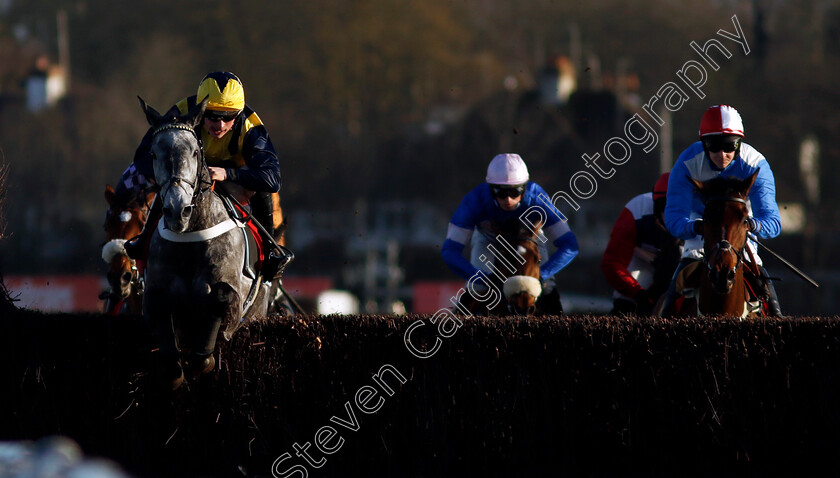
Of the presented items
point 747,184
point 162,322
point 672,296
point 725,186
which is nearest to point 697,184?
point 725,186

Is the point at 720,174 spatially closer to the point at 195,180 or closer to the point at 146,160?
the point at 195,180

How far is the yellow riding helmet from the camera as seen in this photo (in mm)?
6758

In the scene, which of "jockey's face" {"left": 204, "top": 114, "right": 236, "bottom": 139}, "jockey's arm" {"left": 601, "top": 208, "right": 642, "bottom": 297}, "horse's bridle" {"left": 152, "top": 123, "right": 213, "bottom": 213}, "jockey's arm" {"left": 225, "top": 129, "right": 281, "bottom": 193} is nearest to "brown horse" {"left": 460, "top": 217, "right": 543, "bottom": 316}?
"jockey's arm" {"left": 601, "top": 208, "right": 642, "bottom": 297}

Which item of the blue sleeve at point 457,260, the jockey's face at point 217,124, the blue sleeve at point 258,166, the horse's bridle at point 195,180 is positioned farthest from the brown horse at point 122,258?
the blue sleeve at point 457,260

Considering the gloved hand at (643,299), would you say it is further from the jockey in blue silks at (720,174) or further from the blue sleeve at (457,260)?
the blue sleeve at (457,260)

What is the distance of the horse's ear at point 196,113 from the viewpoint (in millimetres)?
6074

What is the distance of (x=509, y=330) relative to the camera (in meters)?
6.46

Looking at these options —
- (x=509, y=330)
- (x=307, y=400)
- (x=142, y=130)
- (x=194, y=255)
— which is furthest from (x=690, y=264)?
(x=142, y=130)

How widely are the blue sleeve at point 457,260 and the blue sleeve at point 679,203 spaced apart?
1.50 metres

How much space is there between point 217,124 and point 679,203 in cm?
299

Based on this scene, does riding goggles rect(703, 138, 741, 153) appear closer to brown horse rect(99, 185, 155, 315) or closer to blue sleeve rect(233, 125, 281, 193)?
blue sleeve rect(233, 125, 281, 193)

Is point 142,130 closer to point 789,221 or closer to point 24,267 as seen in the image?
point 24,267

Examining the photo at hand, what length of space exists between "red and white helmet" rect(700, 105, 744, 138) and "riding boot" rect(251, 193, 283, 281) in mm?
2818

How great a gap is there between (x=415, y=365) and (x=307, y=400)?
25.7 inches
